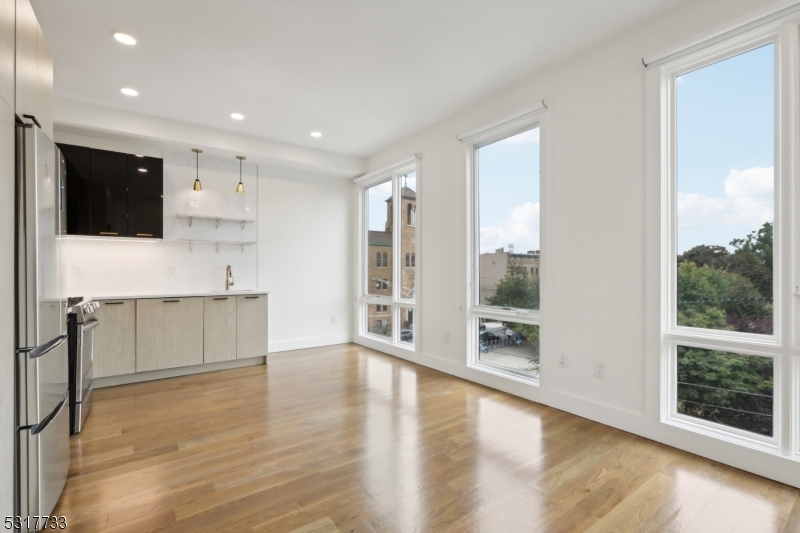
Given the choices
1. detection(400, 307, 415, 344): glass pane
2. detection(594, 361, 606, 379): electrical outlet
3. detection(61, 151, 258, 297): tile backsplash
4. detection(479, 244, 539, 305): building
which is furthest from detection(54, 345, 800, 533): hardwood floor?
detection(400, 307, 415, 344): glass pane

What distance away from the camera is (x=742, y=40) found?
7.66ft

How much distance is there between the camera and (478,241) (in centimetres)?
424

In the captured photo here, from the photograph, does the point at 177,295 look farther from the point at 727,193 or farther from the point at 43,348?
the point at 727,193

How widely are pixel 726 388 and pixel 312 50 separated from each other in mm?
3812

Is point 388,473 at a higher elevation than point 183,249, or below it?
below

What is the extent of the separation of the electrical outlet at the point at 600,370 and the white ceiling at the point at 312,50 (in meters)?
2.52

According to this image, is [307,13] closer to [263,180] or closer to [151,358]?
[263,180]

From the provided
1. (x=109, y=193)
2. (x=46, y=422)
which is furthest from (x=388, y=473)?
(x=109, y=193)

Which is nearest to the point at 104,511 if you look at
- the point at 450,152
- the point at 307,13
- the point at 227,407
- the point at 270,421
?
the point at 270,421

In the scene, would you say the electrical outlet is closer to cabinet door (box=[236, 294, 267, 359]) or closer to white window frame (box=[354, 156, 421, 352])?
white window frame (box=[354, 156, 421, 352])

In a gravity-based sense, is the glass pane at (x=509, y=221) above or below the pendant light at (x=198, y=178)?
below

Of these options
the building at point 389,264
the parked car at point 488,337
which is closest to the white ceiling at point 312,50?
the building at point 389,264

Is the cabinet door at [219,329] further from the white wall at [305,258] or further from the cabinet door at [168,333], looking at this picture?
the white wall at [305,258]

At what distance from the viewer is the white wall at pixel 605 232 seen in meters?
2.56
